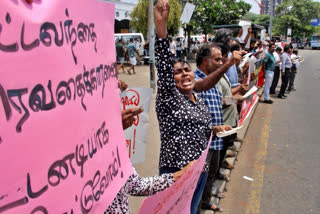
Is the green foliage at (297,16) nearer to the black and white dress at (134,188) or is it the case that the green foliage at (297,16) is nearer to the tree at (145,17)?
the tree at (145,17)

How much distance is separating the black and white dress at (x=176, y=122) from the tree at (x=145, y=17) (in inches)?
715

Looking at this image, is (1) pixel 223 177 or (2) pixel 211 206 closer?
(2) pixel 211 206

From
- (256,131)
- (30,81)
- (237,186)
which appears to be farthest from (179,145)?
(256,131)

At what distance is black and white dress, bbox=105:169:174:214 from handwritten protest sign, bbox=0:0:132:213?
26cm

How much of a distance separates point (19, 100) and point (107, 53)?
1.73 ft

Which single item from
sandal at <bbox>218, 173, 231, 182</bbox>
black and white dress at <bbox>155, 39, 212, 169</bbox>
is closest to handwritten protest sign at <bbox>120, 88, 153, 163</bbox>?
black and white dress at <bbox>155, 39, 212, 169</bbox>

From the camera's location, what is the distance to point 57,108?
95 cm

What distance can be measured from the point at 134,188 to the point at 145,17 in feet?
63.8

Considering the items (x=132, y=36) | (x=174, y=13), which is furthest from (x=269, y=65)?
(x=174, y=13)

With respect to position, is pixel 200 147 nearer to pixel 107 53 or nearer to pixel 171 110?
pixel 171 110

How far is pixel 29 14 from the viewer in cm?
84

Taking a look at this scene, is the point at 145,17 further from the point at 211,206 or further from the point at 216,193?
Answer: the point at 211,206

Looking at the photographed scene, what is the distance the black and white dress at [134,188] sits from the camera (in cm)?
150

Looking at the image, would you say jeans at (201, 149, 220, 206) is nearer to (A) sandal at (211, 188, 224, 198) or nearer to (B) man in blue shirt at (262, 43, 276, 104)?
(A) sandal at (211, 188, 224, 198)
